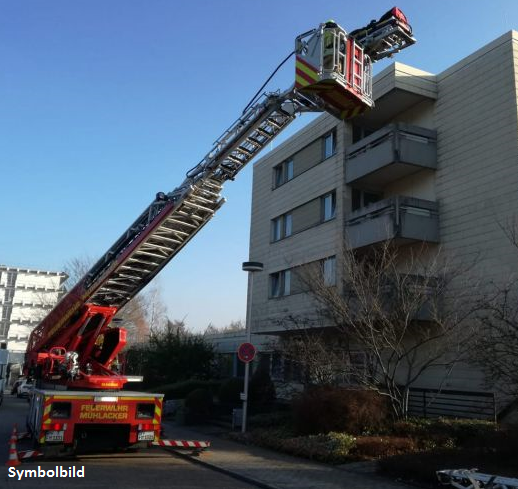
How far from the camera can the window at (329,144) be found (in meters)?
24.6

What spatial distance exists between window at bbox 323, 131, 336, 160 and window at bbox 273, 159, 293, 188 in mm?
2968

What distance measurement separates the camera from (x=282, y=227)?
2788 centimetres

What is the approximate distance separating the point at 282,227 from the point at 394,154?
8888 mm

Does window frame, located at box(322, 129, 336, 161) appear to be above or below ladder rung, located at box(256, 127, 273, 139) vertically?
above

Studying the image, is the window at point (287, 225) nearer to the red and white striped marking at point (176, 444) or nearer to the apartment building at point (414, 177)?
the apartment building at point (414, 177)

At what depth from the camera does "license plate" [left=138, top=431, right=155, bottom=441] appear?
454 inches

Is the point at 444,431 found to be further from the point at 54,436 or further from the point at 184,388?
the point at 184,388

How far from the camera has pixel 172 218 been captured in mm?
12258

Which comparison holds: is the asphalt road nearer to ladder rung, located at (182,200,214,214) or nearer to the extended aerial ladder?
the extended aerial ladder

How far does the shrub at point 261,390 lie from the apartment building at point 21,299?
4649 centimetres

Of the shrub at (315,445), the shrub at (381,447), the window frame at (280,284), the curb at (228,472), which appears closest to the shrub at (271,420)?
the shrub at (315,445)

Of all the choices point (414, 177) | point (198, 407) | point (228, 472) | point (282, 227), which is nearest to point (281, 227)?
point (282, 227)

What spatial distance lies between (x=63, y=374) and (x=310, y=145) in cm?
1674

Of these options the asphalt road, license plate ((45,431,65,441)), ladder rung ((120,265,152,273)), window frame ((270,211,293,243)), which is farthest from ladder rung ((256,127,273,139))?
window frame ((270,211,293,243))
